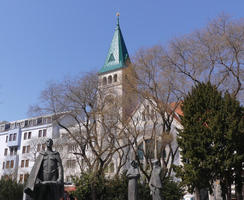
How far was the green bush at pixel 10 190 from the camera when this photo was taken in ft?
67.1

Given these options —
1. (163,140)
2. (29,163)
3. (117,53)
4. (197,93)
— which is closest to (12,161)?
(29,163)

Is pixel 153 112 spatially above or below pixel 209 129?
above

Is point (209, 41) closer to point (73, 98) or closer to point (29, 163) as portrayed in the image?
point (73, 98)

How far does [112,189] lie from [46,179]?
→ 38.3 ft

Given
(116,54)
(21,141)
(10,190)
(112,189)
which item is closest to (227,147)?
(112,189)

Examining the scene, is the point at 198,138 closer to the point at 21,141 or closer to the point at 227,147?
the point at 227,147

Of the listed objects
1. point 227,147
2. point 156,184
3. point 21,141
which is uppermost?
point 21,141

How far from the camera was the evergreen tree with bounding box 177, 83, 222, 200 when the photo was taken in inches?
688

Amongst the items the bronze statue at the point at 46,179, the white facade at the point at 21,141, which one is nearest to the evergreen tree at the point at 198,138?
the bronze statue at the point at 46,179

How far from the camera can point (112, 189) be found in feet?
61.6

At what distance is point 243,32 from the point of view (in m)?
20.9

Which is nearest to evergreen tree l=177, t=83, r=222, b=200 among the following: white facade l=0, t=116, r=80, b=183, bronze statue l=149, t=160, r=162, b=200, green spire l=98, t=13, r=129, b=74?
bronze statue l=149, t=160, r=162, b=200

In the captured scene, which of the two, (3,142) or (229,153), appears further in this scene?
(3,142)

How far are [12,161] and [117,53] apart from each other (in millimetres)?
26413
